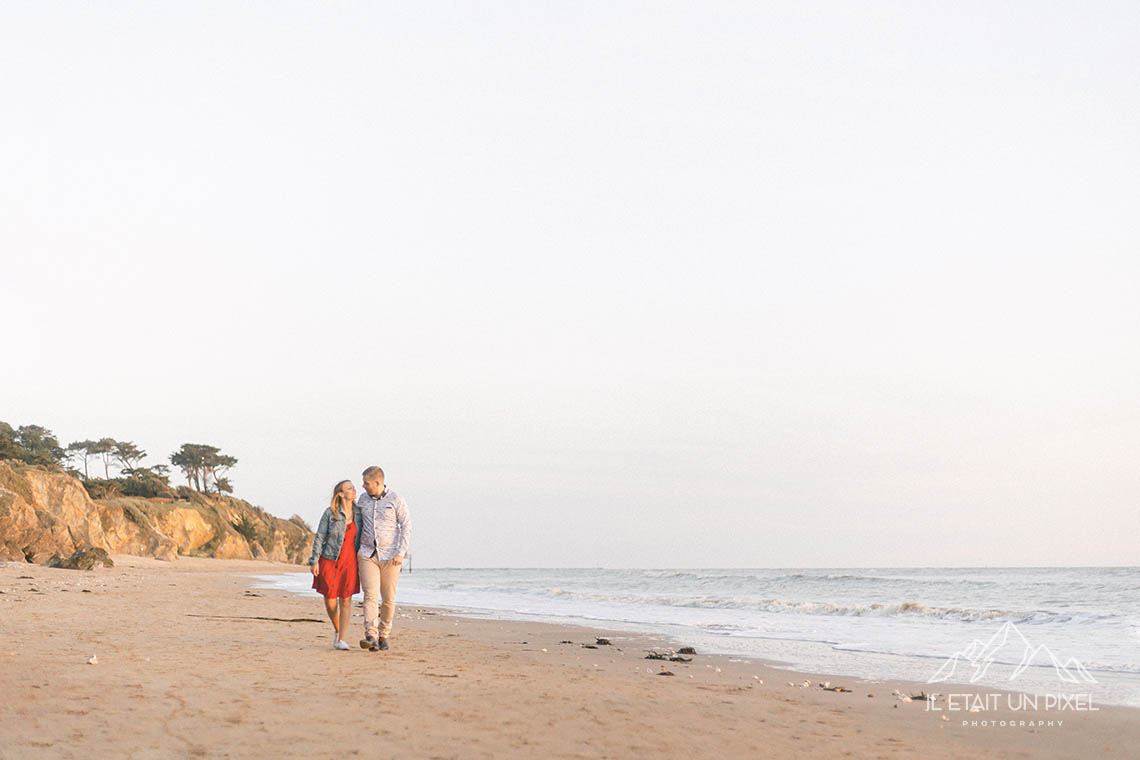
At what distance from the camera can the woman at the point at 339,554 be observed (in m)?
10.2

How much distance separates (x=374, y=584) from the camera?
10336 mm

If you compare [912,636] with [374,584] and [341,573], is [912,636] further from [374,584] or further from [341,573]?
[341,573]

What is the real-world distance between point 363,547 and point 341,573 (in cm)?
38

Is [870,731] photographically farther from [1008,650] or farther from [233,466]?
[233,466]

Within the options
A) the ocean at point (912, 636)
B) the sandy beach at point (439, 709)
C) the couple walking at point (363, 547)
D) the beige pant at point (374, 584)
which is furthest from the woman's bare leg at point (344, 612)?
the ocean at point (912, 636)

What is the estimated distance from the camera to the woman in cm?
1023

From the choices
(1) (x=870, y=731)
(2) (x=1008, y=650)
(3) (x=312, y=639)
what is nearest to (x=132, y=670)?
(3) (x=312, y=639)

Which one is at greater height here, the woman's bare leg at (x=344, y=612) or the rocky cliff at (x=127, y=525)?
the woman's bare leg at (x=344, y=612)

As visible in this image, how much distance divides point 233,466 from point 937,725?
98121mm

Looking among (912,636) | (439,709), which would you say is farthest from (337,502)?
(912,636)

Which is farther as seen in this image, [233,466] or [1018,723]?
[233,466]

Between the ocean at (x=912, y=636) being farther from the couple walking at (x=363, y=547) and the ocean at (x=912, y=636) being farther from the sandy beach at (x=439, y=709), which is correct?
the couple walking at (x=363, y=547)

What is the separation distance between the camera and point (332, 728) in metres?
5.67

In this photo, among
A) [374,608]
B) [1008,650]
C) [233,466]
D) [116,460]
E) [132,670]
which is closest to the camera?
[132,670]
